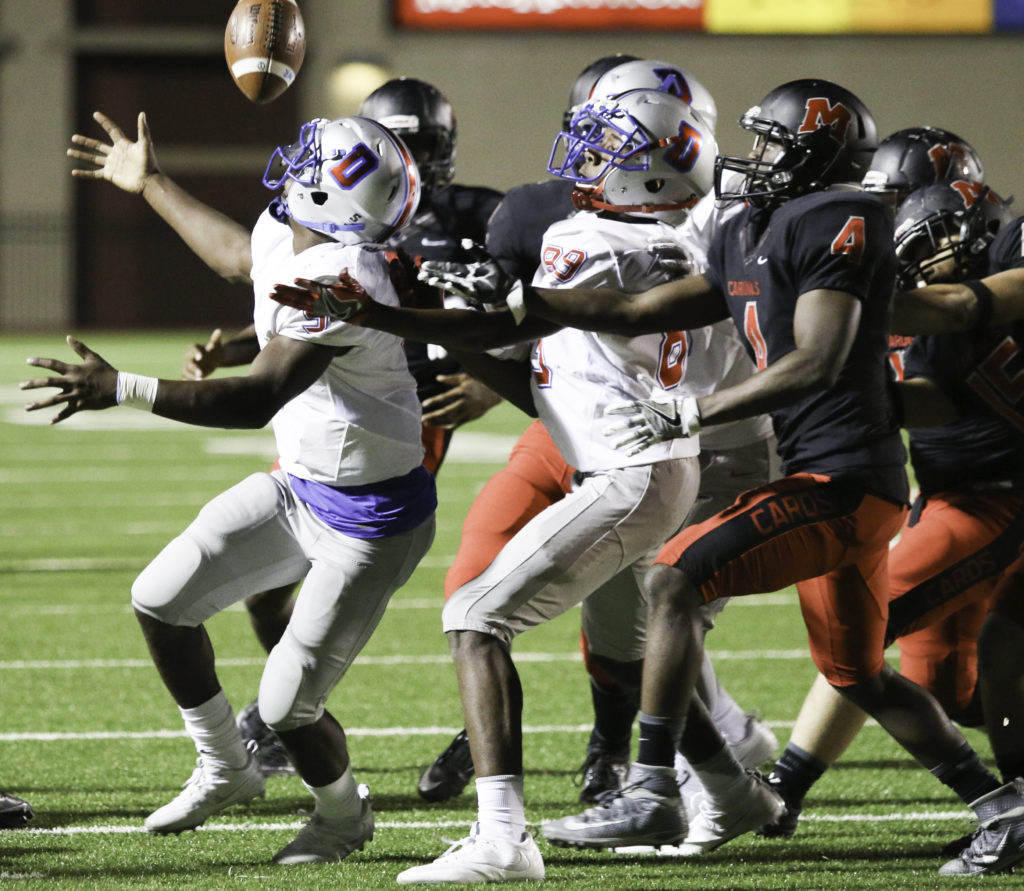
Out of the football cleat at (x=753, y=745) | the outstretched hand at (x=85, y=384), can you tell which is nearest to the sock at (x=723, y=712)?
the football cleat at (x=753, y=745)

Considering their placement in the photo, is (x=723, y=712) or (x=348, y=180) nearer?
(x=348, y=180)

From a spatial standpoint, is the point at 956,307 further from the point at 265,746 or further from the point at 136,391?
the point at 265,746

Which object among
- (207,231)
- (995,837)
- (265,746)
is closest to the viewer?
(995,837)

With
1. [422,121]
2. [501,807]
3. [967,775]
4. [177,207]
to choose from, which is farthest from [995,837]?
[422,121]

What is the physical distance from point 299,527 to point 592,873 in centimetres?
105

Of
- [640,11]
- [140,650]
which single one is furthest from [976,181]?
[640,11]

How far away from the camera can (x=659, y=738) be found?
3551mm

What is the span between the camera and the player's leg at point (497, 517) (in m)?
4.46

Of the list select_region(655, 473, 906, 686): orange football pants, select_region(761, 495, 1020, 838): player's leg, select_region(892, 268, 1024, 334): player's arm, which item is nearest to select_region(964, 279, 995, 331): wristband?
select_region(892, 268, 1024, 334): player's arm

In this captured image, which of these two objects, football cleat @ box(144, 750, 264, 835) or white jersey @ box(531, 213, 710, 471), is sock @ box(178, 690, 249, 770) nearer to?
football cleat @ box(144, 750, 264, 835)

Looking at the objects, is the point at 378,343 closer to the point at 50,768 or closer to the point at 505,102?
the point at 50,768

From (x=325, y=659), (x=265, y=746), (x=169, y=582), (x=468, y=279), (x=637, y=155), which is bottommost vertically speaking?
(x=265, y=746)

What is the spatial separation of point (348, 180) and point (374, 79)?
21869 mm

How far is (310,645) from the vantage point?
3.69 meters
